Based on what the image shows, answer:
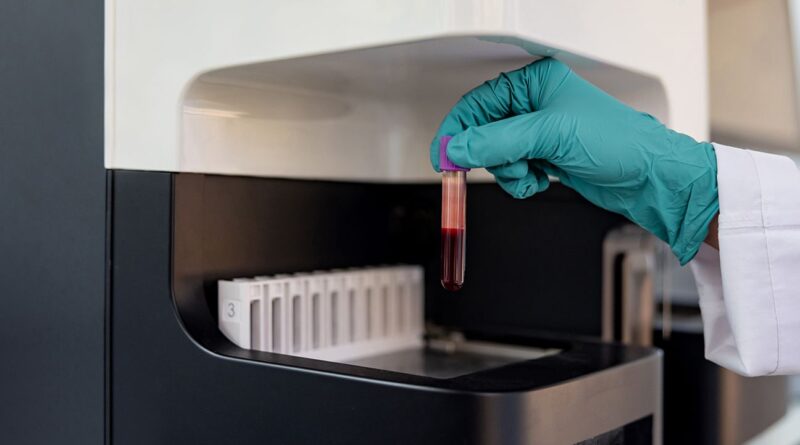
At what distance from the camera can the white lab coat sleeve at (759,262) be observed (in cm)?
64

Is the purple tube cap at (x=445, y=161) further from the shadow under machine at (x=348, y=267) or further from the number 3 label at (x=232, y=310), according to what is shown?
the number 3 label at (x=232, y=310)

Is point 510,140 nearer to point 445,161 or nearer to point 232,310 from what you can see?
point 445,161

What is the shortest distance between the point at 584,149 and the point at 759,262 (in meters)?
0.17

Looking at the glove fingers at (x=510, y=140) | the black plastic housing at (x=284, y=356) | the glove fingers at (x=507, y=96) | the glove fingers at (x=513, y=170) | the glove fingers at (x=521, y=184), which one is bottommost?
the black plastic housing at (x=284, y=356)

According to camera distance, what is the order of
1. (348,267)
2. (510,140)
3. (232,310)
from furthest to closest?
(348,267) → (232,310) → (510,140)

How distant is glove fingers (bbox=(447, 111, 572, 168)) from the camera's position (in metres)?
0.58

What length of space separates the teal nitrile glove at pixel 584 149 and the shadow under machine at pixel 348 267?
1.1 inches

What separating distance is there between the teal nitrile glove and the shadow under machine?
27 mm

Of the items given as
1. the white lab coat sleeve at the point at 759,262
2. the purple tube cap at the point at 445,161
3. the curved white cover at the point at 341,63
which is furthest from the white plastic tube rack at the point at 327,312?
the white lab coat sleeve at the point at 759,262

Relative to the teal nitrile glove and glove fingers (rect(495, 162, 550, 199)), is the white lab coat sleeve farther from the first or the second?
glove fingers (rect(495, 162, 550, 199))

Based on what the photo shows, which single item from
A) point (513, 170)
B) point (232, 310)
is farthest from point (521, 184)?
point (232, 310)

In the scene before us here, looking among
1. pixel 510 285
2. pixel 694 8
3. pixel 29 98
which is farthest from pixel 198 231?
pixel 694 8

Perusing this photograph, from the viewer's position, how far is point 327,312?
79 centimetres

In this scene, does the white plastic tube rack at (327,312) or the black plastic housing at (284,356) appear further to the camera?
the white plastic tube rack at (327,312)
